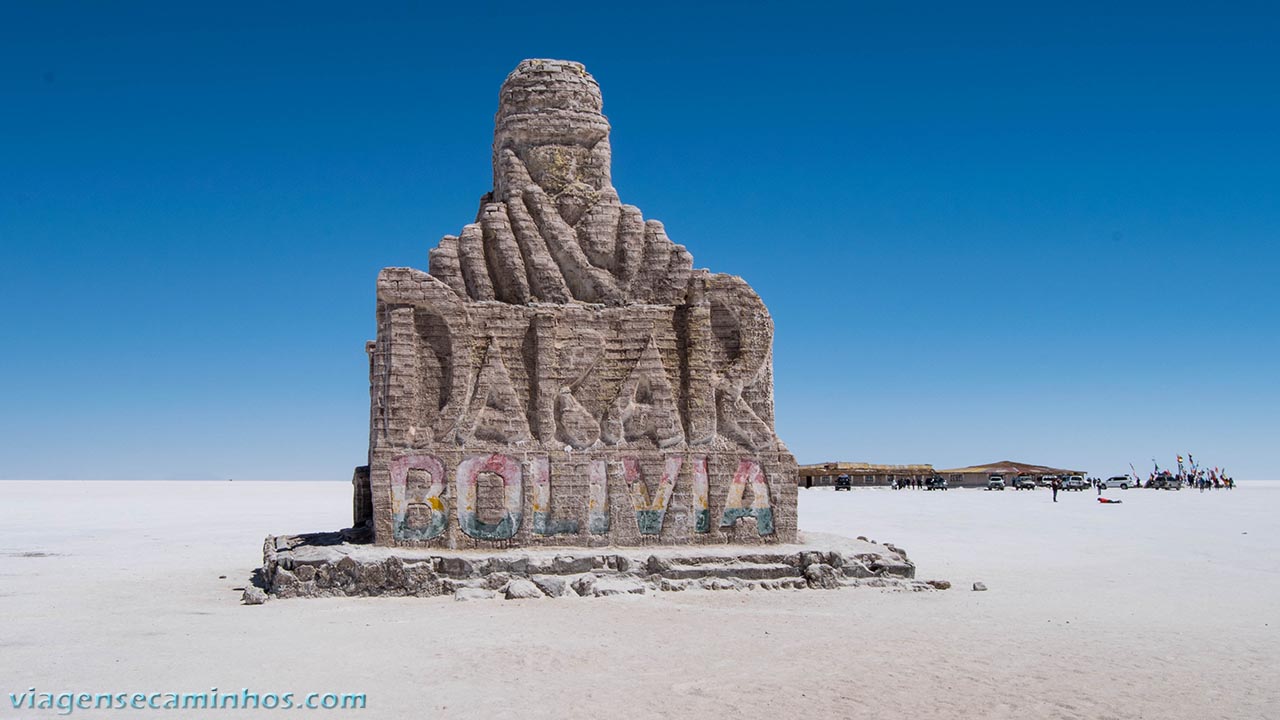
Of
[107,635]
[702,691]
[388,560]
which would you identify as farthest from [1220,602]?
[107,635]

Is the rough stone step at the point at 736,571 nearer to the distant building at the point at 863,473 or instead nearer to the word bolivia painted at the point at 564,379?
the word bolivia painted at the point at 564,379

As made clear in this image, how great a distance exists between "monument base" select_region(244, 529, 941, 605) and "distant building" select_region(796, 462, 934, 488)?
50.4m

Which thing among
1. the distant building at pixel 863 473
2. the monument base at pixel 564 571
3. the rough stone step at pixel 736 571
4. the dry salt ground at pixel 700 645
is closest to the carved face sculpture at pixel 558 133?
the monument base at pixel 564 571

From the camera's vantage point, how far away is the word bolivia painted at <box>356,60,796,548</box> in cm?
1608

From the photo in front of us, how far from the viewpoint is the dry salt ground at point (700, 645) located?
9.58 meters

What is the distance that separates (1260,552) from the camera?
22.6m

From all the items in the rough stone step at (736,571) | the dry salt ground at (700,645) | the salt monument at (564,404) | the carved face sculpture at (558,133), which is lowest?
the dry salt ground at (700,645)

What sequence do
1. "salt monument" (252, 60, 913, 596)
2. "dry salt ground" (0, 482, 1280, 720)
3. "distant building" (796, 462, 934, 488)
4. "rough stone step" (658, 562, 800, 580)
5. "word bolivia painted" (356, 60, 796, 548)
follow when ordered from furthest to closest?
"distant building" (796, 462, 934, 488)
"word bolivia painted" (356, 60, 796, 548)
"salt monument" (252, 60, 913, 596)
"rough stone step" (658, 562, 800, 580)
"dry salt ground" (0, 482, 1280, 720)

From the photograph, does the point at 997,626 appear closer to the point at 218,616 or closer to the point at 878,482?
the point at 218,616

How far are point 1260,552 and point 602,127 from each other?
661 inches

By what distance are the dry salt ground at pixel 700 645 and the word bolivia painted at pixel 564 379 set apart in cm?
186

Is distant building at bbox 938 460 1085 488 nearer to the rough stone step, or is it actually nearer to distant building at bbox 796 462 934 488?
distant building at bbox 796 462 934 488

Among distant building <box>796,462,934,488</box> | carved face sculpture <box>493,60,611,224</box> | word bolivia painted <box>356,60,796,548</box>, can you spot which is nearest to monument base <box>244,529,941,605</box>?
word bolivia painted <box>356,60,796,548</box>

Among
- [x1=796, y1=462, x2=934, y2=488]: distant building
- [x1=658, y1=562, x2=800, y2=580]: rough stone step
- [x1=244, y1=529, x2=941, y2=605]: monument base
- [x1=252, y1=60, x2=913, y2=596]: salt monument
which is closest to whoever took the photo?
[x1=244, y1=529, x2=941, y2=605]: monument base
